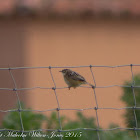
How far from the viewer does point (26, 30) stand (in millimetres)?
13625

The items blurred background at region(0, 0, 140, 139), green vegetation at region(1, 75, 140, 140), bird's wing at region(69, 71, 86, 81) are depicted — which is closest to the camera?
green vegetation at region(1, 75, 140, 140)

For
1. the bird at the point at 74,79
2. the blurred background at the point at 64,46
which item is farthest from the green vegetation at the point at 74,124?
the blurred background at the point at 64,46

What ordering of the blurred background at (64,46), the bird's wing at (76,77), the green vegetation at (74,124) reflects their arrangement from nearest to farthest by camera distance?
the green vegetation at (74,124) → the bird's wing at (76,77) → the blurred background at (64,46)

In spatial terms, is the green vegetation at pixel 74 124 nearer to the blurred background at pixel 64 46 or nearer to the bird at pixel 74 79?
the bird at pixel 74 79

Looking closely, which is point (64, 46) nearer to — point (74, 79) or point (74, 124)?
point (74, 79)

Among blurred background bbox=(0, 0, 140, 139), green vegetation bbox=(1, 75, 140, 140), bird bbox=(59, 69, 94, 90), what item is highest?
blurred background bbox=(0, 0, 140, 139)

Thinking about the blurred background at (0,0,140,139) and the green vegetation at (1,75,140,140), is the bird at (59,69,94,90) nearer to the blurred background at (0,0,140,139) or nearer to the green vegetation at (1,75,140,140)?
the green vegetation at (1,75,140,140)

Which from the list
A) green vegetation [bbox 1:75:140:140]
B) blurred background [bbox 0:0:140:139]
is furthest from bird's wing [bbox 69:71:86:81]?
blurred background [bbox 0:0:140:139]

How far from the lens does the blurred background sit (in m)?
13.4

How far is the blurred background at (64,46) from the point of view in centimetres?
1345

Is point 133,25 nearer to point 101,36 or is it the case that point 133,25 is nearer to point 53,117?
point 101,36

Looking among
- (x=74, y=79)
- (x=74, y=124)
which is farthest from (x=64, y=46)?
(x=74, y=124)

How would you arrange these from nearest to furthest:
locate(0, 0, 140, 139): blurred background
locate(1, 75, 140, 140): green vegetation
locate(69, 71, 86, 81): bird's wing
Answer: locate(1, 75, 140, 140): green vegetation, locate(69, 71, 86, 81): bird's wing, locate(0, 0, 140, 139): blurred background

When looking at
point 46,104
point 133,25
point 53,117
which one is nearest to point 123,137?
point 53,117
